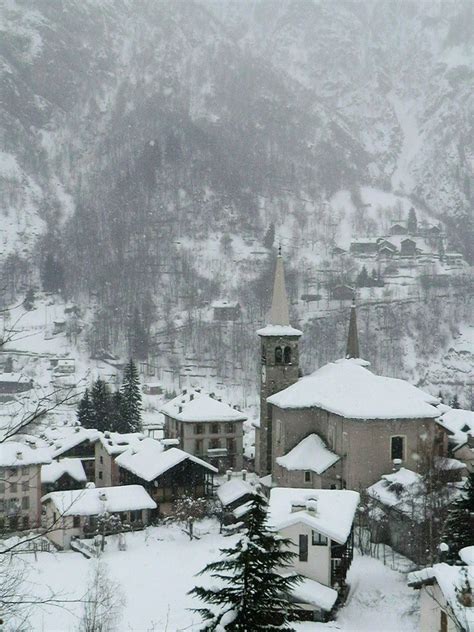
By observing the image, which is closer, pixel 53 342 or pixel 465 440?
pixel 465 440

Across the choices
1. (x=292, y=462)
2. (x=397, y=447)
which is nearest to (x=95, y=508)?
(x=292, y=462)

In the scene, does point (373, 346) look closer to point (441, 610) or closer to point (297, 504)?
point (297, 504)

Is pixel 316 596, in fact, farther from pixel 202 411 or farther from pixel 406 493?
pixel 202 411

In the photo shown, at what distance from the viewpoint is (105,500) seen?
1709 inches

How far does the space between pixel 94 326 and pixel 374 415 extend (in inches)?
4222

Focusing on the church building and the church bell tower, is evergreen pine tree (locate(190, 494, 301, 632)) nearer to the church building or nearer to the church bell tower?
the church building

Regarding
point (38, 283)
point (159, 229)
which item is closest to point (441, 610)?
point (38, 283)

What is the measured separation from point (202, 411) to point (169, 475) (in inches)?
414

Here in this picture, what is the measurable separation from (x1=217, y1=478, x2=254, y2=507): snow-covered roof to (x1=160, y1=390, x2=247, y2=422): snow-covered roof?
28.7 ft

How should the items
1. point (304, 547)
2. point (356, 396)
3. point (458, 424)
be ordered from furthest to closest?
1. point (458, 424)
2. point (356, 396)
3. point (304, 547)

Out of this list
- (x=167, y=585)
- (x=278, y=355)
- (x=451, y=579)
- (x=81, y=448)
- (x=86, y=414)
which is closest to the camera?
(x=451, y=579)

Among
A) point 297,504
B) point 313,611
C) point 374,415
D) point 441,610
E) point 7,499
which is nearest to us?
point 441,610

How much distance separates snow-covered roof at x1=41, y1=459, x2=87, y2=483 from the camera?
52375mm

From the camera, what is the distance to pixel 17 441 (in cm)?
5069
